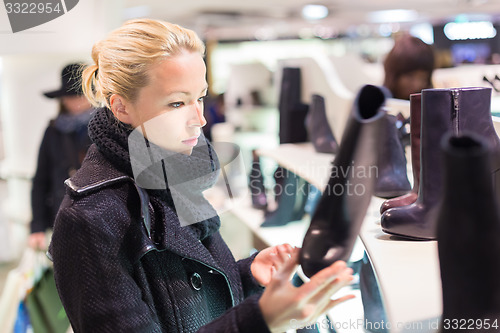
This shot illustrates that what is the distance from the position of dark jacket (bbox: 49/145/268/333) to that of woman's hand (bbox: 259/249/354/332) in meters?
0.06

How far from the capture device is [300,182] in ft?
4.11

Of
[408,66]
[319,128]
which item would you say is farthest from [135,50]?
[319,128]

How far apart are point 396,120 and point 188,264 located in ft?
1.74

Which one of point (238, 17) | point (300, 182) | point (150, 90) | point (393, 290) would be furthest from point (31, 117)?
point (238, 17)

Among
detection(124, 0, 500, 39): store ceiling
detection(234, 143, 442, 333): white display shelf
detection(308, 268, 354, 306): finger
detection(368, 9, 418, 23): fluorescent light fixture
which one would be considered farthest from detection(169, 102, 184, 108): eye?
detection(368, 9, 418, 23): fluorescent light fixture

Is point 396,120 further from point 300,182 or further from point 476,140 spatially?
point 476,140

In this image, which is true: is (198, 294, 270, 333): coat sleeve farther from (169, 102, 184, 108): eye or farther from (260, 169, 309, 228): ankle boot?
(260, 169, 309, 228): ankle boot

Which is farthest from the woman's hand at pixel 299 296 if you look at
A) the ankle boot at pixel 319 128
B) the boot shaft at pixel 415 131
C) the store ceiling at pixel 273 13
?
the store ceiling at pixel 273 13

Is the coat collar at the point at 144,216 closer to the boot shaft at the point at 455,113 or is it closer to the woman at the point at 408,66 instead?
the boot shaft at the point at 455,113

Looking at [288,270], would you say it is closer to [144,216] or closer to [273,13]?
[144,216]

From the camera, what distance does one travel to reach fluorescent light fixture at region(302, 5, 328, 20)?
9.42 metres

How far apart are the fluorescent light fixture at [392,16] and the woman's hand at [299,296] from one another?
10.5 m

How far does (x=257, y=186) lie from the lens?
137 cm

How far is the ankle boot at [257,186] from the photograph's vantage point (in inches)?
50.6
